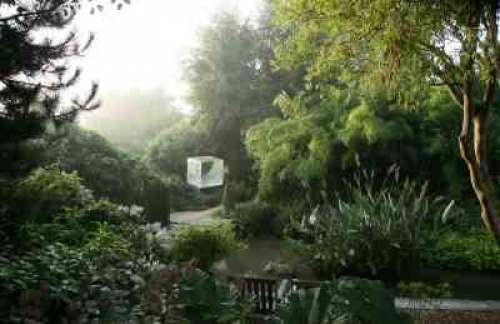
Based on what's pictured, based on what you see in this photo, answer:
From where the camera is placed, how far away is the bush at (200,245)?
665 cm

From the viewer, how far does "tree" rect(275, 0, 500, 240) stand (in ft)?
14.6

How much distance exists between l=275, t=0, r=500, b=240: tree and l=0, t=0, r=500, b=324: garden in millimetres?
16

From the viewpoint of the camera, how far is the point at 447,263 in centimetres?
802

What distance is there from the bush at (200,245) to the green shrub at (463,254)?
2931 millimetres

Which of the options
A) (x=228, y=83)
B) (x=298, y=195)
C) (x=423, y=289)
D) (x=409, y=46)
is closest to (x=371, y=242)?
(x=423, y=289)

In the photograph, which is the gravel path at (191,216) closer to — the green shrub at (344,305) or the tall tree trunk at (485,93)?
the tall tree trunk at (485,93)

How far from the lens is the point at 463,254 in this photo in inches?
318

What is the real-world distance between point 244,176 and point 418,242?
29.0ft

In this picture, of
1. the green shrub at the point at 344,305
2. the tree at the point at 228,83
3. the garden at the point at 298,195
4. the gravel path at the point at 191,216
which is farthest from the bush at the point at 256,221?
the green shrub at the point at 344,305

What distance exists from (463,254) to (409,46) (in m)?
4.47

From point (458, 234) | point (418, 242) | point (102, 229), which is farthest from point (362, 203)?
point (102, 229)

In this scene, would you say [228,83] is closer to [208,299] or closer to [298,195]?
[298,195]

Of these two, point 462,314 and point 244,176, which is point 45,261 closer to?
point 462,314

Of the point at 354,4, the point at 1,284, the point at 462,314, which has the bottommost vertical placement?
the point at 462,314
